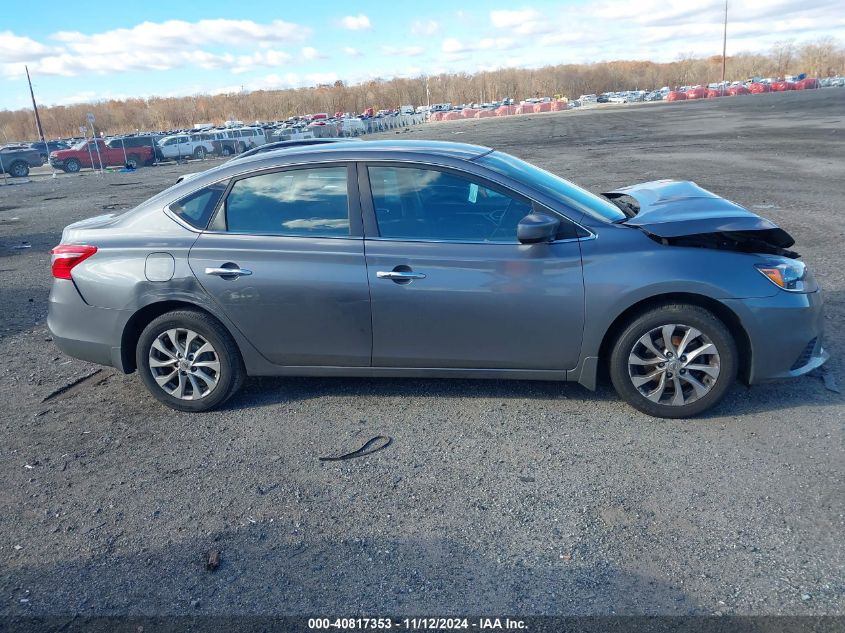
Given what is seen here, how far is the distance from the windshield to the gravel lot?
4.16ft

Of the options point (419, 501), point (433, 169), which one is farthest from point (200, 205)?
point (419, 501)

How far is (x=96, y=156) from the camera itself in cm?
3816

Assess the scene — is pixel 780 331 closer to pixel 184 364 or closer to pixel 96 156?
pixel 184 364

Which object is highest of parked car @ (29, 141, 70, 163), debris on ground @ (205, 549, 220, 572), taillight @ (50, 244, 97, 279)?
parked car @ (29, 141, 70, 163)

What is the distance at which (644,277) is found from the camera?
4188 mm

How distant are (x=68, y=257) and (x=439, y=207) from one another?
8.64 feet

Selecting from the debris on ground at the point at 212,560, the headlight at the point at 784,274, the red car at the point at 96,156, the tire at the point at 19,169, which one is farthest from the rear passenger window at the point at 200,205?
the red car at the point at 96,156

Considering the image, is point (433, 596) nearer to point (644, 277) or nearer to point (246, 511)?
point (246, 511)

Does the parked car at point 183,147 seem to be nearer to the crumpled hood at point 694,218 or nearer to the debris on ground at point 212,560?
the crumpled hood at point 694,218

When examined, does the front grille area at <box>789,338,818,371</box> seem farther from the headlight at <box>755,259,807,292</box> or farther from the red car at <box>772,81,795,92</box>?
the red car at <box>772,81,795,92</box>

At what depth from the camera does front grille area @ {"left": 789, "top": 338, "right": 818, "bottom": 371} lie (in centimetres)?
429

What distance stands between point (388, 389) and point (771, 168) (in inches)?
582

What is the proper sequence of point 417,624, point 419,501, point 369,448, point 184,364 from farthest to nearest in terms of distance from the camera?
point 184,364 < point 369,448 < point 419,501 < point 417,624

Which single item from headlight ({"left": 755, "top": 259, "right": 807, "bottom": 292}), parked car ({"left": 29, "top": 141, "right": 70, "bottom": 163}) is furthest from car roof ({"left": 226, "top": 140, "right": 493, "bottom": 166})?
parked car ({"left": 29, "top": 141, "right": 70, "bottom": 163})
